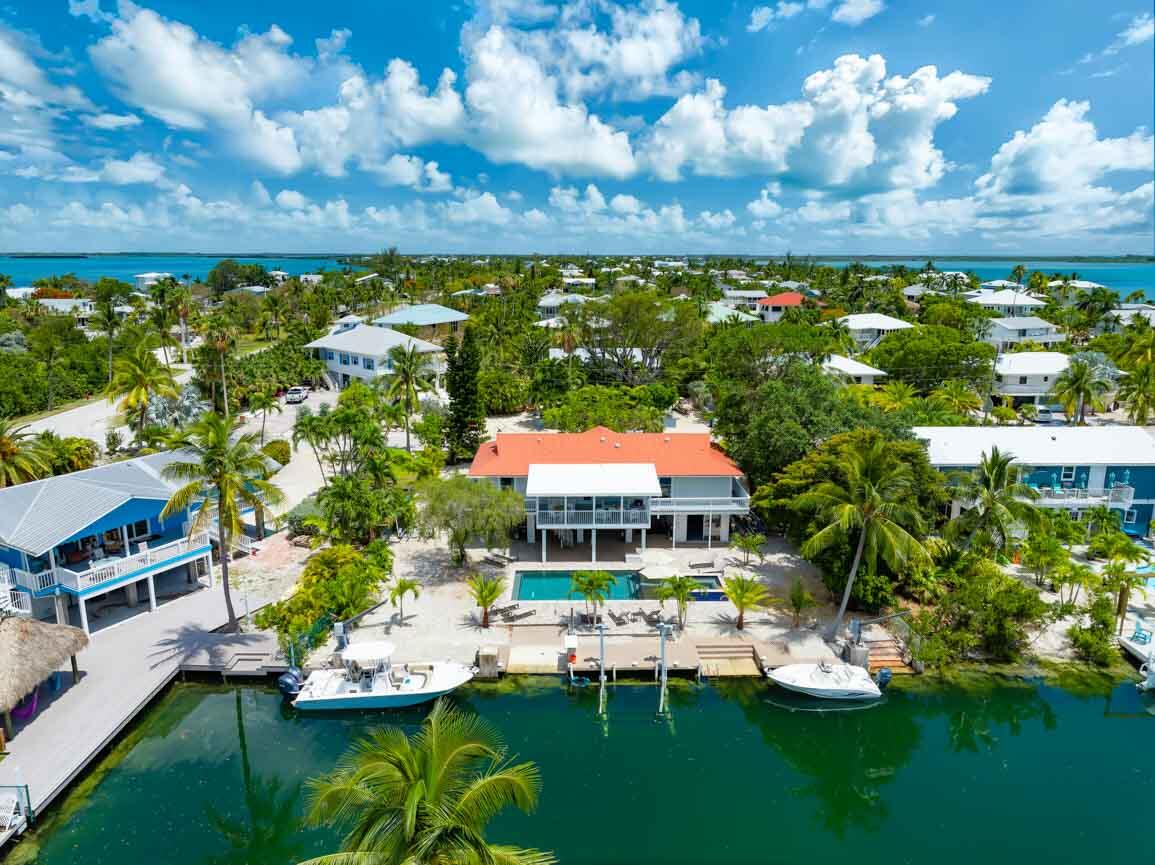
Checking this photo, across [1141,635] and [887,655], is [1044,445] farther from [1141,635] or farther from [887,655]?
[887,655]

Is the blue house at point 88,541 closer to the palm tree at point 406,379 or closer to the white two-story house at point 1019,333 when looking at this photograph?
the palm tree at point 406,379

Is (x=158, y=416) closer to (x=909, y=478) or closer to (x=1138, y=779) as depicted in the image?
(x=909, y=478)

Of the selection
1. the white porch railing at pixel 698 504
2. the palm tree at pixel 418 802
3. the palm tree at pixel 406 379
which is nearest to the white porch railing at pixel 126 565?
the palm tree at pixel 418 802

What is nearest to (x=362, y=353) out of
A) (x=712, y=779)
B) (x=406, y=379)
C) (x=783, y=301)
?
(x=406, y=379)

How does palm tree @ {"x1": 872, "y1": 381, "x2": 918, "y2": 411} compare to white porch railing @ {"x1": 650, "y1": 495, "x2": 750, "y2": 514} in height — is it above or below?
above

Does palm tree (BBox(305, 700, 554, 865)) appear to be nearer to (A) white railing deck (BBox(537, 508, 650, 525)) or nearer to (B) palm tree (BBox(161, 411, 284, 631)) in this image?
(B) palm tree (BBox(161, 411, 284, 631))

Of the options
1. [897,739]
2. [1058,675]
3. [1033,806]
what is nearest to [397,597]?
[897,739]

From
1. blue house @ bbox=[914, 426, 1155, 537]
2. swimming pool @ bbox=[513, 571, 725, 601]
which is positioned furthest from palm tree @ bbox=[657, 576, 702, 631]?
blue house @ bbox=[914, 426, 1155, 537]
